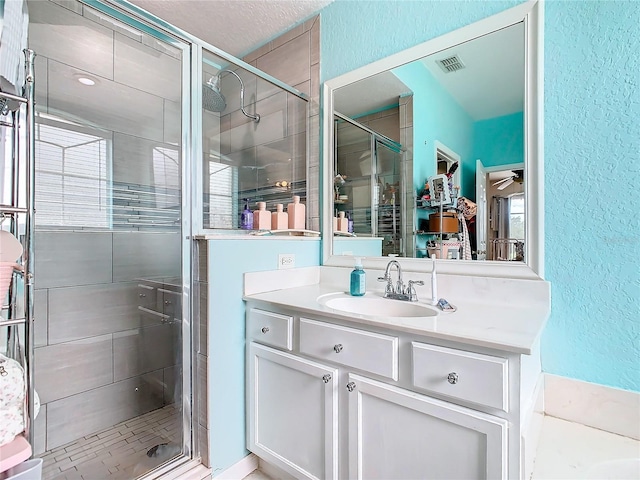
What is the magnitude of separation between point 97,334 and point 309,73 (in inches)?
77.1

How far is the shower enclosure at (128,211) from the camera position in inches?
57.7

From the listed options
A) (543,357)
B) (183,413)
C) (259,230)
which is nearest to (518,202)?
(543,357)

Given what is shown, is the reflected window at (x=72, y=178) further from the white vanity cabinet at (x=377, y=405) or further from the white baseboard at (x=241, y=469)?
the white baseboard at (x=241, y=469)

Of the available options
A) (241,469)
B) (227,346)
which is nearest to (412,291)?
(227,346)

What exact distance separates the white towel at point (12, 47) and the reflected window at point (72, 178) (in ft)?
2.04

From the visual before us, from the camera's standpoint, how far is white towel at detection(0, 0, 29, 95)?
841mm

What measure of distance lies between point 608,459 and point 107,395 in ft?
7.38

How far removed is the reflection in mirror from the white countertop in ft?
0.67

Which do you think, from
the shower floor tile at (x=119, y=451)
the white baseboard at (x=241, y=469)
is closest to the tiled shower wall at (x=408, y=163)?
the white baseboard at (x=241, y=469)

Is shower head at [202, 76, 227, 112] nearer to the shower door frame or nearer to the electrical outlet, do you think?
the shower door frame

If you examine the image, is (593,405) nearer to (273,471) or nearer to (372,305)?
(372,305)

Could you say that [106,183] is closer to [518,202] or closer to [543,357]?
[518,202]

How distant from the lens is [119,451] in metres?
1.56

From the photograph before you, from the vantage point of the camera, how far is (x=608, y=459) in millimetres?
1060
